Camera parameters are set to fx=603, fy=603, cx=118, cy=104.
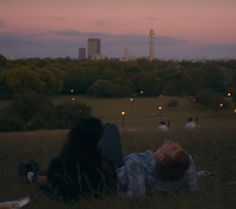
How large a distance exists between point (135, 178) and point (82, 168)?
519 mm

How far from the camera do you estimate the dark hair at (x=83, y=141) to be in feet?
17.8

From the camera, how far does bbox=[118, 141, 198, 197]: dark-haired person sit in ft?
A: 17.9

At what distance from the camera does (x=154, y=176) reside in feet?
18.7

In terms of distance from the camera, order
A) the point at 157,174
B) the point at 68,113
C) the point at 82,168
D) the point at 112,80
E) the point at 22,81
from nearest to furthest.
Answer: the point at 82,168
the point at 157,174
the point at 68,113
the point at 22,81
the point at 112,80

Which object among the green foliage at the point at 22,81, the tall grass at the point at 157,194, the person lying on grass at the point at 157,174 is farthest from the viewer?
the green foliage at the point at 22,81

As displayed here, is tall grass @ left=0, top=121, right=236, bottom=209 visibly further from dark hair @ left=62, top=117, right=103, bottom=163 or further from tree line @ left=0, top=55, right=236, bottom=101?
tree line @ left=0, top=55, right=236, bottom=101

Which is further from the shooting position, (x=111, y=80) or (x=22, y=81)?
(x=111, y=80)

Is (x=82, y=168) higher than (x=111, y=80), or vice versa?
(x=82, y=168)

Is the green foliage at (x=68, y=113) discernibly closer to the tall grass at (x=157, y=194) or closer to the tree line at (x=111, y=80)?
the tree line at (x=111, y=80)

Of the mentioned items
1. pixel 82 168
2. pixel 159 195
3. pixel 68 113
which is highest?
pixel 82 168

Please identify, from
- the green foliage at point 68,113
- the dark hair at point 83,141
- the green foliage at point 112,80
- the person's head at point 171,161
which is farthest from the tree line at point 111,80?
the person's head at point 171,161

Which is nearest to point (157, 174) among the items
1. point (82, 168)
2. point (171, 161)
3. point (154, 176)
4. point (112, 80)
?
point (154, 176)

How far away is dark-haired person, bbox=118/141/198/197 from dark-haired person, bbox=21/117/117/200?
0.15 meters

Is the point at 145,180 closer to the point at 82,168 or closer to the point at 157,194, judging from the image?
the point at 157,194
